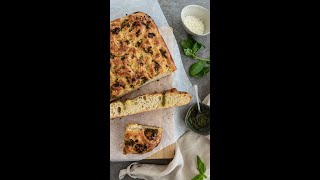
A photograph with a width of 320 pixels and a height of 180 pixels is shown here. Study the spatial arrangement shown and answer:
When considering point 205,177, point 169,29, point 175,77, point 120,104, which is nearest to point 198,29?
point 169,29

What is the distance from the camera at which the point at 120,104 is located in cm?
371

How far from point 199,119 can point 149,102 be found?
56 centimetres

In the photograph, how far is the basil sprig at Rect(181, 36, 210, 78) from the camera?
13.0 ft

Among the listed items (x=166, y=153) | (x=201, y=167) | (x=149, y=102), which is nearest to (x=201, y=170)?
(x=201, y=167)

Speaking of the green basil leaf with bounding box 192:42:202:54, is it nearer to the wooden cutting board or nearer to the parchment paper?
the parchment paper

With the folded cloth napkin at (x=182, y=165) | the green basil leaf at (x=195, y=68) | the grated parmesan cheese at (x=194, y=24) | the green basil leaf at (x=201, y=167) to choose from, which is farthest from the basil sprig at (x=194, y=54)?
the green basil leaf at (x=201, y=167)

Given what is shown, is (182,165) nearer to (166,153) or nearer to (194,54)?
(166,153)

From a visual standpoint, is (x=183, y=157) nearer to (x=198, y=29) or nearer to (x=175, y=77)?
(x=175, y=77)

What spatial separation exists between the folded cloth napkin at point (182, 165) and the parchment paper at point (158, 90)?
0.34ft

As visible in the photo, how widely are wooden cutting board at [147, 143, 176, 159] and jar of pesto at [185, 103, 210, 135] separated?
0.93 feet

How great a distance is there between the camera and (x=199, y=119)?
388cm

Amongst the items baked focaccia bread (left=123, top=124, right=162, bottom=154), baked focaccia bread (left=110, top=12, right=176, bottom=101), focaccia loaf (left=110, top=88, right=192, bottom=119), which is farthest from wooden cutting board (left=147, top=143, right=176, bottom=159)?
baked focaccia bread (left=110, top=12, right=176, bottom=101)

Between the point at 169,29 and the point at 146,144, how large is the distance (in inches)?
48.6

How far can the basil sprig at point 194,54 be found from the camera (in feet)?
13.0
